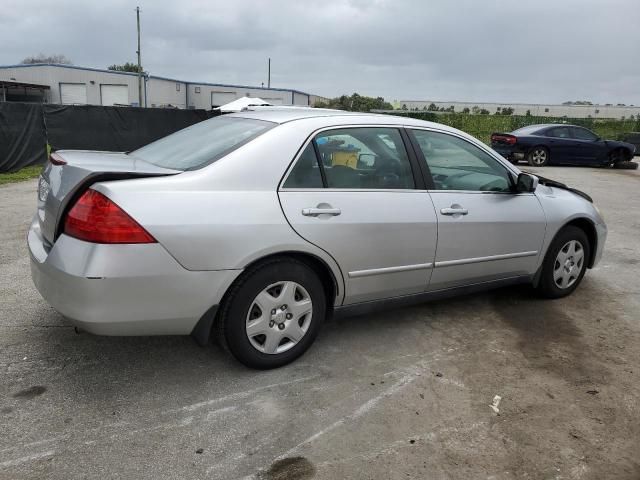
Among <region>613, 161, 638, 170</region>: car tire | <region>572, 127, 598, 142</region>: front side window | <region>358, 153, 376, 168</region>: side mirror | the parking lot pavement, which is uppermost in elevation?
<region>572, 127, 598, 142</region>: front side window

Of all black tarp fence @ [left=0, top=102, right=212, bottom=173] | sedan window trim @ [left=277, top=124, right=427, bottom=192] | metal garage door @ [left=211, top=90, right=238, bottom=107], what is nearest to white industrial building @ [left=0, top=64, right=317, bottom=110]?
metal garage door @ [left=211, top=90, right=238, bottom=107]

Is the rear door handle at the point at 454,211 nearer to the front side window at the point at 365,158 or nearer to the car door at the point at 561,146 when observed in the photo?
the front side window at the point at 365,158

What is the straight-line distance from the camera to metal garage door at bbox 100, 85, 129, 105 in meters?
50.9

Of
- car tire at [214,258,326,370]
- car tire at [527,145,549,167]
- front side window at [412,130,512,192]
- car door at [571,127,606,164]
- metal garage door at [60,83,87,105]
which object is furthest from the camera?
metal garage door at [60,83,87,105]

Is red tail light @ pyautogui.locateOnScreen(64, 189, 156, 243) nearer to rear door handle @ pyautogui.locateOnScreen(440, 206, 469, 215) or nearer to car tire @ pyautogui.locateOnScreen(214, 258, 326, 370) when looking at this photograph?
car tire @ pyautogui.locateOnScreen(214, 258, 326, 370)

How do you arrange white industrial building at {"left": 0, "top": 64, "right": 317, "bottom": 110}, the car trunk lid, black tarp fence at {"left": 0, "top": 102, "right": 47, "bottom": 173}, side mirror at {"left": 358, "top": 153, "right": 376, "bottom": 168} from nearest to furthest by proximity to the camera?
the car trunk lid
side mirror at {"left": 358, "top": 153, "right": 376, "bottom": 168}
black tarp fence at {"left": 0, "top": 102, "right": 47, "bottom": 173}
white industrial building at {"left": 0, "top": 64, "right": 317, "bottom": 110}

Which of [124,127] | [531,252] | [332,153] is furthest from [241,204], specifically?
[124,127]

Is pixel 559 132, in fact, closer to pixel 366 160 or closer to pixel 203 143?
pixel 366 160

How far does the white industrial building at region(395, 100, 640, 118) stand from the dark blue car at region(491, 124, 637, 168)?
3572 cm

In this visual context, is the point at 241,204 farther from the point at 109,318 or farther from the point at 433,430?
the point at 433,430

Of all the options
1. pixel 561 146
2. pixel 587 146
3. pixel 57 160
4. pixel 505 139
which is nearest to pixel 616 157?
pixel 587 146

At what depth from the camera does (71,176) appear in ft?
9.41

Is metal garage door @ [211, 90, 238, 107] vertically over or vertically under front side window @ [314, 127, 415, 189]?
over

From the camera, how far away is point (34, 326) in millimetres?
3697
